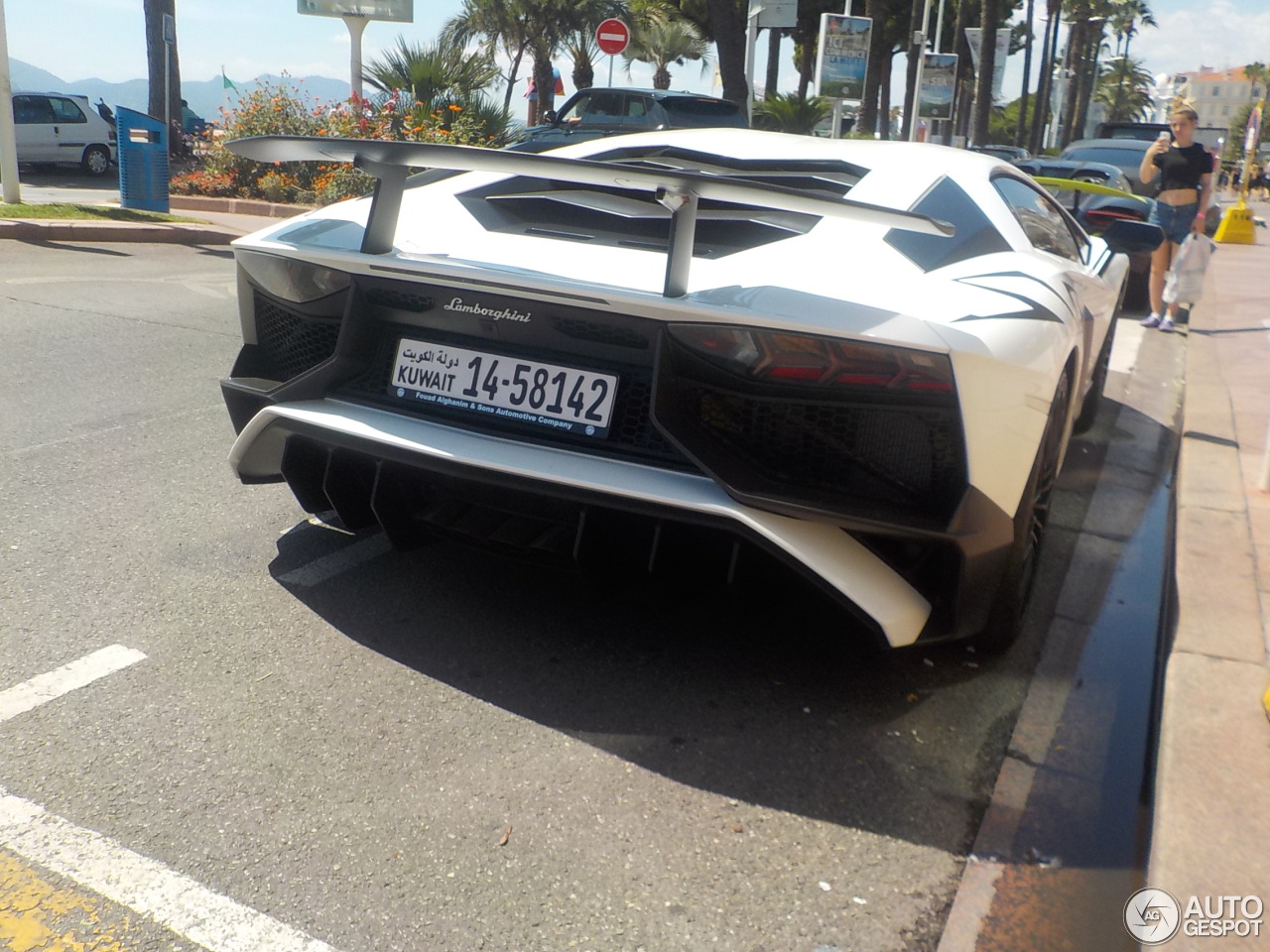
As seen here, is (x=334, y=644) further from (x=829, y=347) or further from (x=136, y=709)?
(x=829, y=347)

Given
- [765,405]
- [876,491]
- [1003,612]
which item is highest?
[765,405]

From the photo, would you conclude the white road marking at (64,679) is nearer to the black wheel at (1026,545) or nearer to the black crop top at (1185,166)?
the black wheel at (1026,545)

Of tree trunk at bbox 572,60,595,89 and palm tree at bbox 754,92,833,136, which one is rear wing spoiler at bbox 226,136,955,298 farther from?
tree trunk at bbox 572,60,595,89

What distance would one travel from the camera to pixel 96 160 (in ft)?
73.8

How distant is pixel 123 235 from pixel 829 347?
10.8m

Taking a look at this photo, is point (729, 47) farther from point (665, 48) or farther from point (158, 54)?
point (665, 48)

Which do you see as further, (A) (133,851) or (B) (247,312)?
(B) (247,312)

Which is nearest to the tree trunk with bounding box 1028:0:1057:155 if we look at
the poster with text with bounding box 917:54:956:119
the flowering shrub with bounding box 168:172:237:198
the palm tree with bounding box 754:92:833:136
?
the poster with text with bounding box 917:54:956:119

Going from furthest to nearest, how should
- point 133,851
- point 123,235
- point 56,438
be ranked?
1. point 123,235
2. point 56,438
3. point 133,851

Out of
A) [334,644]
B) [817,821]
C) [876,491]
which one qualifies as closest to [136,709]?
[334,644]

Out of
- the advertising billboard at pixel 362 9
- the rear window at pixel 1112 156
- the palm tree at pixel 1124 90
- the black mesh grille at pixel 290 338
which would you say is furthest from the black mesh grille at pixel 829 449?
the palm tree at pixel 1124 90

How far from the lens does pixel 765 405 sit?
8.77ft

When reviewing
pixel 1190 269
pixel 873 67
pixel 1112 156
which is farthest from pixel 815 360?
pixel 873 67

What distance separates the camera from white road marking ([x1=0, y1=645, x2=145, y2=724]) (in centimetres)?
268
